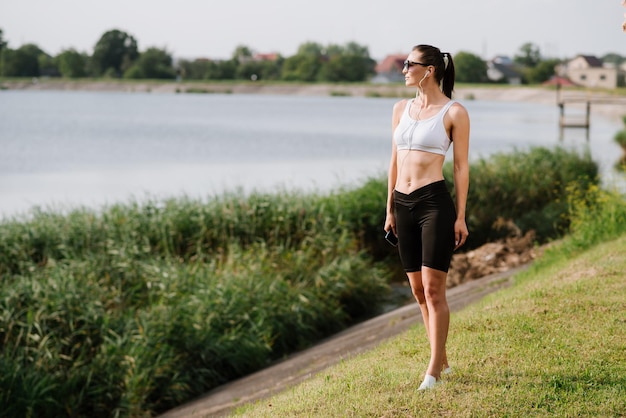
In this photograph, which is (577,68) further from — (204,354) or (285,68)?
(204,354)

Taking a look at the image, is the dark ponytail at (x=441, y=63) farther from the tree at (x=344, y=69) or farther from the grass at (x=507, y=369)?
the tree at (x=344, y=69)

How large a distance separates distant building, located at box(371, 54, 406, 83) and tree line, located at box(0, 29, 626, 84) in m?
7.55

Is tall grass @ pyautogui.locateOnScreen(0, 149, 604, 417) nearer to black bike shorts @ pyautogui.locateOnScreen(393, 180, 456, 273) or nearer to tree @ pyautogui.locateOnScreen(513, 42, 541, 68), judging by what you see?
black bike shorts @ pyautogui.locateOnScreen(393, 180, 456, 273)

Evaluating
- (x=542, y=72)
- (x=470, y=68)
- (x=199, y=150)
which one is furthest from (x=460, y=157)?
(x=542, y=72)

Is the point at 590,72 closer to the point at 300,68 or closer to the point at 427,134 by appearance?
the point at 300,68

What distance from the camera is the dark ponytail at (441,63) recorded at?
211 inches

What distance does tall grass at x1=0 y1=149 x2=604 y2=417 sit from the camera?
9.11 m

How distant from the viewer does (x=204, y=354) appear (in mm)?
9727

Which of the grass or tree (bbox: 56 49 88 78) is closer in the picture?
the grass

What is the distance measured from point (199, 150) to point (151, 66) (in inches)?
2748

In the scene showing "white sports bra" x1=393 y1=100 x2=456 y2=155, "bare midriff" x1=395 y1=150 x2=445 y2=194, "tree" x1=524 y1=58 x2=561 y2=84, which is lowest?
"tree" x1=524 y1=58 x2=561 y2=84

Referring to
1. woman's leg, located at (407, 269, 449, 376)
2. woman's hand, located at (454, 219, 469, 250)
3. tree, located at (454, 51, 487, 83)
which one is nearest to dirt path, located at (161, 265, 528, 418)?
woman's leg, located at (407, 269, 449, 376)

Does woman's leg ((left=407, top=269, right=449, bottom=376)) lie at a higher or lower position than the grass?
higher

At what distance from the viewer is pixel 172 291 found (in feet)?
35.3
